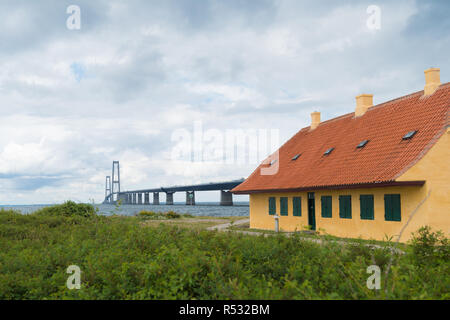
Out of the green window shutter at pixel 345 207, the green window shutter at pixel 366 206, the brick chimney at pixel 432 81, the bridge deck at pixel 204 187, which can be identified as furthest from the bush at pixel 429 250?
the bridge deck at pixel 204 187

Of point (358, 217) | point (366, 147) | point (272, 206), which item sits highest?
point (366, 147)

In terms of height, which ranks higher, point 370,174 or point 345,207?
point 370,174

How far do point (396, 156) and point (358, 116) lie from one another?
25.9ft

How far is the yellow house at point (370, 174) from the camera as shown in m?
17.7

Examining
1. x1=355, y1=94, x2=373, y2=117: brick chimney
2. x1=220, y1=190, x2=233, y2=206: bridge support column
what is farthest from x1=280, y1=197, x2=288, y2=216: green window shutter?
x1=220, y1=190, x2=233, y2=206: bridge support column

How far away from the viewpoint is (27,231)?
14.3m

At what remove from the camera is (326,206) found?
22.9 metres

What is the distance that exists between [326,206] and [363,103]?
26.3ft

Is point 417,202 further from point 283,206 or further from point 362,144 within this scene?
point 283,206

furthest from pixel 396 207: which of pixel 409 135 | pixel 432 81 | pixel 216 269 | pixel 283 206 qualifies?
pixel 216 269

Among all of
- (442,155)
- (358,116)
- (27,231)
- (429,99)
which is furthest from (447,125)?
(27,231)

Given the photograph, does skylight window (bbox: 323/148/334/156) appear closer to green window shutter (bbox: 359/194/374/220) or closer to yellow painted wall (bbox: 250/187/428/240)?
yellow painted wall (bbox: 250/187/428/240)

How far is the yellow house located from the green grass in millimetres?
5426
